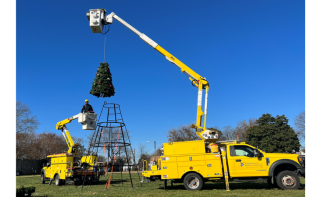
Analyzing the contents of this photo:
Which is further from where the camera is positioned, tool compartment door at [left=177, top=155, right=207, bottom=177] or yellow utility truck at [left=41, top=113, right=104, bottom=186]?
yellow utility truck at [left=41, top=113, right=104, bottom=186]

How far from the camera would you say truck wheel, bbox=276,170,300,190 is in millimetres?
11180

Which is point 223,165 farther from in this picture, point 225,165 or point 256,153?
point 256,153

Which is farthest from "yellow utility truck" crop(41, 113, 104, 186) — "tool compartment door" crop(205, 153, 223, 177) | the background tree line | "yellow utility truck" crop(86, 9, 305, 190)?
the background tree line

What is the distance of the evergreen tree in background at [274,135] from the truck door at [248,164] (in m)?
30.1

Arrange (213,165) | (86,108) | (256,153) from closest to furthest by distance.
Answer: (256,153) < (213,165) < (86,108)

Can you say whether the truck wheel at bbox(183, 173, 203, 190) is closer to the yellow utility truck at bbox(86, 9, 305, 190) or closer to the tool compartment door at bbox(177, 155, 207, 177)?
the yellow utility truck at bbox(86, 9, 305, 190)

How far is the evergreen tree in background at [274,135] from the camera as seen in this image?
38406 millimetres

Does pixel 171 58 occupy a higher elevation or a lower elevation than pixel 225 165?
higher

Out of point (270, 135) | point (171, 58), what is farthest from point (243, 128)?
point (171, 58)

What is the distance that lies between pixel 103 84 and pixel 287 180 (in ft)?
31.4

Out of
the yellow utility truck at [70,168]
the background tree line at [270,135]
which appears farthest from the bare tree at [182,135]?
the yellow utility truck at [70,168]

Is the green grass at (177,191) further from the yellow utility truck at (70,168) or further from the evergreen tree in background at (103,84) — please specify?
the evergreen tree in background at (103,84)

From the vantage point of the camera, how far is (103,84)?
11914 mm

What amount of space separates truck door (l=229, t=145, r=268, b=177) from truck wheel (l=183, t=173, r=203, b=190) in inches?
66.4
